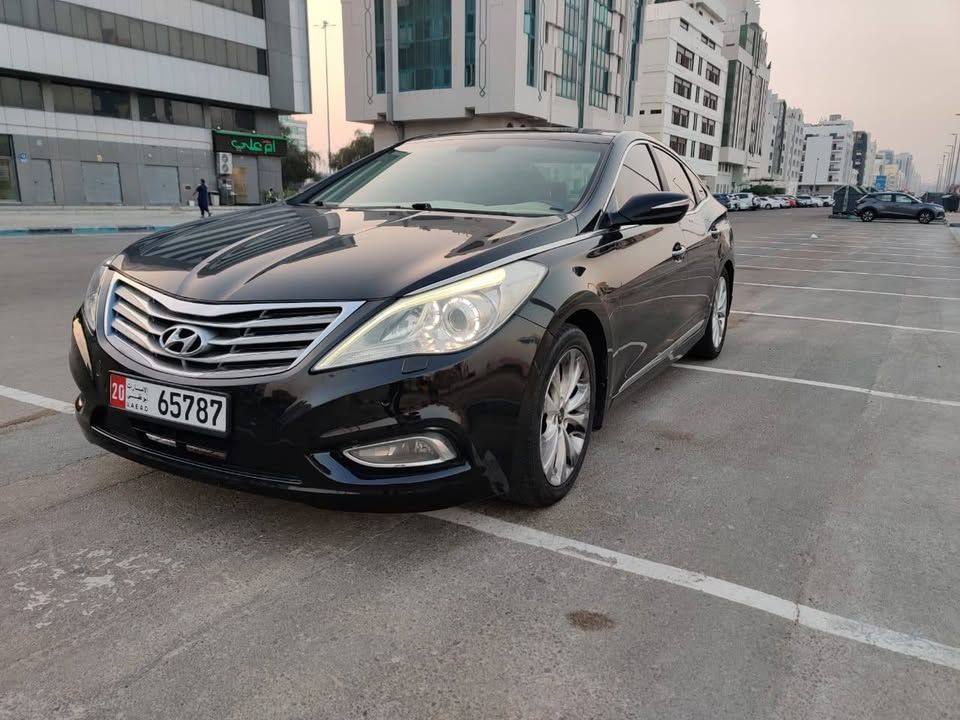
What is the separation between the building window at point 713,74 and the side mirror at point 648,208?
312 ft

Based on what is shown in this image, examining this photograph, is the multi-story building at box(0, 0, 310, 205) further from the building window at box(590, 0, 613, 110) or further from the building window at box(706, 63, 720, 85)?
the building window at box(706, 63, 720, 85)

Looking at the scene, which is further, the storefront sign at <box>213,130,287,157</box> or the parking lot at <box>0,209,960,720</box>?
the storefront sign at <box>213,130,287,157</box>

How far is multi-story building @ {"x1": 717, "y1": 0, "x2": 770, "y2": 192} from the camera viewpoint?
9950 cm

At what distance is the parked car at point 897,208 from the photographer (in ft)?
125

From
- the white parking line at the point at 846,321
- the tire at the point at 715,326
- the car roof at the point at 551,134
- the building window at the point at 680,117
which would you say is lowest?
the white parking line at the point at 846,321

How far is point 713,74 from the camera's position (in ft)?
300

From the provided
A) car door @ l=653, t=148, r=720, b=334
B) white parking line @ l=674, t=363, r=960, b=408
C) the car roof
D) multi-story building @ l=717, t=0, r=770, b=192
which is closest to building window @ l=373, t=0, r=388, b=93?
car door @ l=653, t=148, r=720, b=334

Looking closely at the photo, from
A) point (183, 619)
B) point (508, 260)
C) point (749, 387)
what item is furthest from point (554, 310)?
point (749, 387)

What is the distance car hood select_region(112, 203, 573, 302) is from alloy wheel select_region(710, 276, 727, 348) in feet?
9.60

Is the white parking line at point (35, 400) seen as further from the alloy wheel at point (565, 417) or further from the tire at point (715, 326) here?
the tire at point (715, 326)

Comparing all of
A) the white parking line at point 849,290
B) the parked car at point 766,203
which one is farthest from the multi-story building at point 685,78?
the white parking line at point 849,290

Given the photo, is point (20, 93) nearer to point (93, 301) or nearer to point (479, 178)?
point (479, 178)

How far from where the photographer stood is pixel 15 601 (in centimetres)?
238

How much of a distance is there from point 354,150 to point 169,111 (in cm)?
3601
